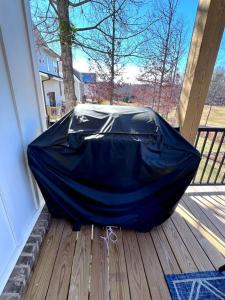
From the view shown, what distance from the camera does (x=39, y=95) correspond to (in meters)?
1.60

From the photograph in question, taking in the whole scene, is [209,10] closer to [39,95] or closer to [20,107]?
[39,95]

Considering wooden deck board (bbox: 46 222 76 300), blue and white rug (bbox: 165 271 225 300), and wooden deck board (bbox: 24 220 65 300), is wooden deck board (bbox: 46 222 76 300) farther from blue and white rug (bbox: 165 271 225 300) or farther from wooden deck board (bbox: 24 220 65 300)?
blue and white rug (bbox: 165 271 225 300)

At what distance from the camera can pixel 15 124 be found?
1.28 metres

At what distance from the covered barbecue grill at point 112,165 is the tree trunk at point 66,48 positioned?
5.08ft

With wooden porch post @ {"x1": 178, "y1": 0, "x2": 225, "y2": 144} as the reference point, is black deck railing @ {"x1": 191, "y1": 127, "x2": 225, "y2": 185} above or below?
below

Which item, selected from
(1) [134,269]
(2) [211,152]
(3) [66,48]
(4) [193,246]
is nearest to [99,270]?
(1) [134,269]

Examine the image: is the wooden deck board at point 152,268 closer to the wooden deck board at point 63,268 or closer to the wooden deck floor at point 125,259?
the wooden deck floor at point 125,259

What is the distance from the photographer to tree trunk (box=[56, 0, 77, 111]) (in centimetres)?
253

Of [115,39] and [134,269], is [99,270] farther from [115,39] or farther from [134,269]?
[115,39]

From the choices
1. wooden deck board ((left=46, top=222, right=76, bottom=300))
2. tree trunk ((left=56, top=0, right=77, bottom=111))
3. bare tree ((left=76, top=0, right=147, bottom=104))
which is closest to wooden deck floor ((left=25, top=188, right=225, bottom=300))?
wooden deck board ((left=46, top=222, right=76, bottom=300))

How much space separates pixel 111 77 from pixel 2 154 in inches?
95.5

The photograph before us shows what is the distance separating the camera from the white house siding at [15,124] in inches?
44.7

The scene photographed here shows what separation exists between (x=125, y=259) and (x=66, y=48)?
9.35ft

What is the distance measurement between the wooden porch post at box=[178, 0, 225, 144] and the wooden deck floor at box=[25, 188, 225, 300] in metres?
1.01
